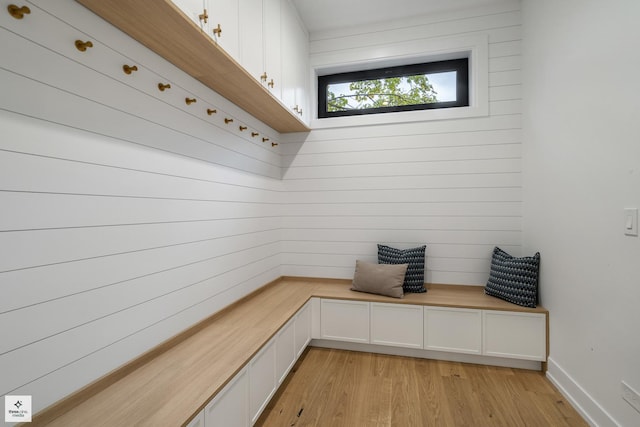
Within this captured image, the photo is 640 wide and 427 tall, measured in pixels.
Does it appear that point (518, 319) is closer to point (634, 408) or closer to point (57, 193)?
point (634, 408)

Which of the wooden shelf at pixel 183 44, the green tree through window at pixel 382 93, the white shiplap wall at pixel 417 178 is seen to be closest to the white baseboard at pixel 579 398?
the white shiplap wall at pixel 417 178

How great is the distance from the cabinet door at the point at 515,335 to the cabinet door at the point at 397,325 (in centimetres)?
49

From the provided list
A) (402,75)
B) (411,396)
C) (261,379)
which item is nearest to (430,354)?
(411,396)

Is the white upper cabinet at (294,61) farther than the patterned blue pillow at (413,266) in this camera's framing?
No

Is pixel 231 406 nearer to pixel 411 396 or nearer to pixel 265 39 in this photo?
pixel 411 396

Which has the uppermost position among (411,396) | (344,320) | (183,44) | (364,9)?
(364,9)

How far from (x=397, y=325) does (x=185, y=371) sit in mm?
1636

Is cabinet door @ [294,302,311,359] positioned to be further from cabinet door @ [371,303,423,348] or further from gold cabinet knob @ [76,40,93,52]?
gold cabinet knob @ [76,40,93,52]

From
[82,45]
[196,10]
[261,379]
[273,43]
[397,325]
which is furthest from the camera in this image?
[397,325]

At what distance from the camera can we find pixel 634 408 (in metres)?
1.29

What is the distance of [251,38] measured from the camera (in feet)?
5.61

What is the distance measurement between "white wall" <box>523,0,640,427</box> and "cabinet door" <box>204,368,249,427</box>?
1.81 m

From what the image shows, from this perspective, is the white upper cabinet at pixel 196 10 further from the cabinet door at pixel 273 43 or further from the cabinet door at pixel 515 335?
the cabinet door at pixel 515 335

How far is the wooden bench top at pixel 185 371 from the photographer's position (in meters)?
0.99
